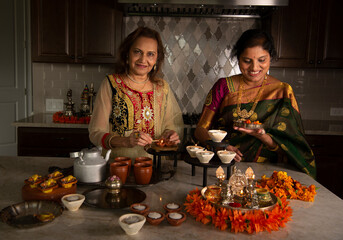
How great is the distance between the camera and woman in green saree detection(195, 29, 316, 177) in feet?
6.66

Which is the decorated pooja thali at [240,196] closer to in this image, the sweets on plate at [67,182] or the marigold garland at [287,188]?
the marigold garland at [287,188]

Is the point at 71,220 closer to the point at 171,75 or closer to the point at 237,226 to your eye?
the point at 237,226

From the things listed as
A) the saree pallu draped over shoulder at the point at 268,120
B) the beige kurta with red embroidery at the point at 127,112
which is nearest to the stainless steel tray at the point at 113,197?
the beige kurta with red embroidery at the point at 127,112

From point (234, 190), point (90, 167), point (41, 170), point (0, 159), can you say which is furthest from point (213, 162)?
point (0, 159)

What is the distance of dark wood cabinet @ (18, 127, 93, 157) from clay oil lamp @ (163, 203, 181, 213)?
225cm

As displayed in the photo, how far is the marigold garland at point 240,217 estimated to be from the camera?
1140 millimetres

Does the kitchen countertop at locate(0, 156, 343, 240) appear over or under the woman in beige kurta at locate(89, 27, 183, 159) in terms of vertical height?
under

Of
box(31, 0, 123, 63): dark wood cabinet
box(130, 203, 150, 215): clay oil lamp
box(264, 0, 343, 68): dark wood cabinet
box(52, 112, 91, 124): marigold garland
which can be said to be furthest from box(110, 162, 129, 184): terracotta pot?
box(264, 0, 343, 68): dark wood cabinet

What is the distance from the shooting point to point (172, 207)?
49.9 inches

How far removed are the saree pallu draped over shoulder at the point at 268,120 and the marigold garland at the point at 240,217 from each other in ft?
2.81

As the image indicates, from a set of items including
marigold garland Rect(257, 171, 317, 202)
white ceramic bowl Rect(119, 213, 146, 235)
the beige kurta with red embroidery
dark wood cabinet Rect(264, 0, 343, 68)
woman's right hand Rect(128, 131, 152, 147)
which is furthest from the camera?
dark wood cabinet Rect(264, 0, 343, 68)

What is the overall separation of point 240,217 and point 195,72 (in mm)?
2900

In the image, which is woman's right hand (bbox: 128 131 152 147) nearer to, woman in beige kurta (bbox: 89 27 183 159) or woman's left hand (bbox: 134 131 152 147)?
woman's left hand (bbox: 134 131 152 147)

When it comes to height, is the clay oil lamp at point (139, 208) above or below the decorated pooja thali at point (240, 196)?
below
